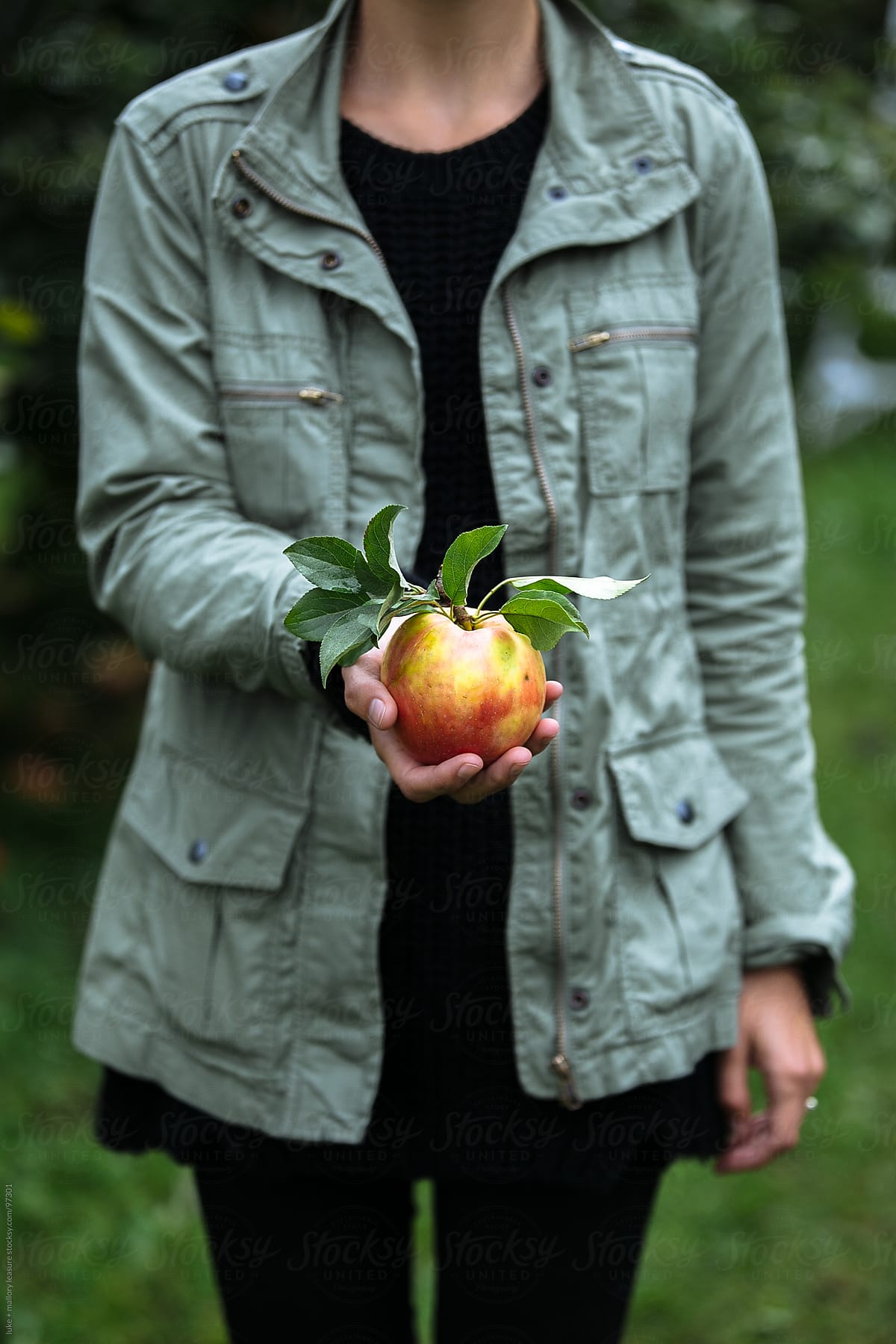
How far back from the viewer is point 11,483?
3.17m

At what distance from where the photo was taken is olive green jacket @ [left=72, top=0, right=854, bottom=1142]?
1.72 metres

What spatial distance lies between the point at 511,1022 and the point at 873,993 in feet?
8.55

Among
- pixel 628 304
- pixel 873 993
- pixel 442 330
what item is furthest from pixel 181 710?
pixel 873 993

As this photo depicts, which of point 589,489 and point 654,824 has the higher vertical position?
point 589,489

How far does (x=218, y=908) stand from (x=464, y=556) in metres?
0.60

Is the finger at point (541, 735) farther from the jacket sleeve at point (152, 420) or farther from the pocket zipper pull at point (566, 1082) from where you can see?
the pocket zipper pull at point (566, 1082)

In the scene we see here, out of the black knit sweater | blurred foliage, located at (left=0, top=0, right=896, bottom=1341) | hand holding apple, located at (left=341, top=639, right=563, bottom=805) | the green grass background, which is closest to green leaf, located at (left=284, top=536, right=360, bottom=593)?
hand holding apple, located at (left=341, top=639, right=563, bottom=805)

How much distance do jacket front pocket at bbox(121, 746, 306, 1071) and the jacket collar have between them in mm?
681

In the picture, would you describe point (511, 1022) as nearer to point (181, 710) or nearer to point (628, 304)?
point (181, 710)

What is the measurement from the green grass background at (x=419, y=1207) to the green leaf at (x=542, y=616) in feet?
6.86

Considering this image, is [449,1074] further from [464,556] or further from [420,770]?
[464,556]

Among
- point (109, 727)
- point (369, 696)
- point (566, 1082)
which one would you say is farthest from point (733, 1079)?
point (109, 727)

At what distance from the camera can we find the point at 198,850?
1.77 m

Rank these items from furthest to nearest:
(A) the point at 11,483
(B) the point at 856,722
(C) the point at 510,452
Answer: (B) the point at 856,722, (A) the point at 11,483, (C) the point at 510,452
